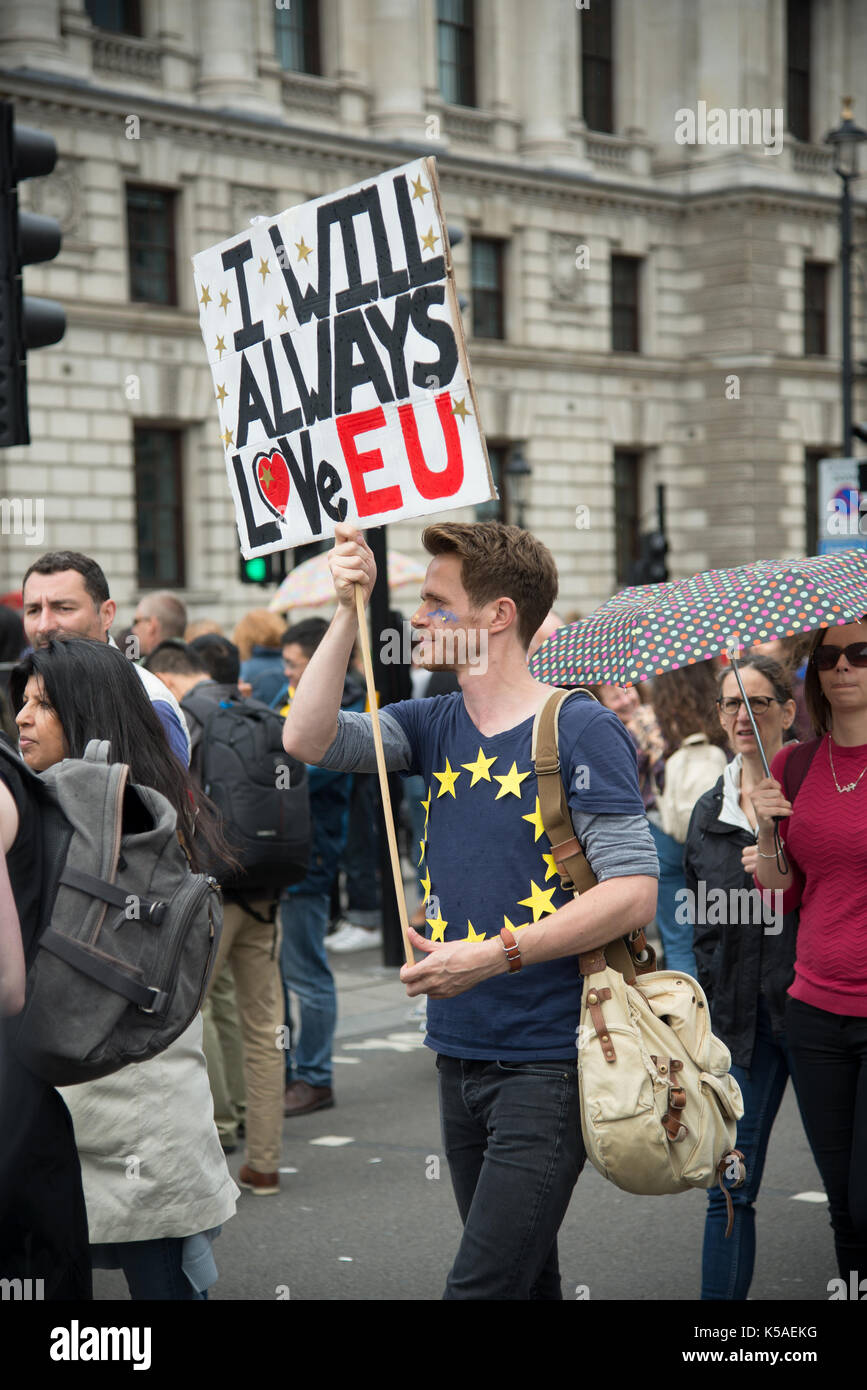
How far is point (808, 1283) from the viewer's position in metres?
5.18

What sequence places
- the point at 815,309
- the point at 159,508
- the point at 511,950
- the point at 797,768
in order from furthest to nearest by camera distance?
the point at 815,309, the point at 159,508, the point at 797,768, the point at 511,950

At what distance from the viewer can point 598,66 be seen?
113ft

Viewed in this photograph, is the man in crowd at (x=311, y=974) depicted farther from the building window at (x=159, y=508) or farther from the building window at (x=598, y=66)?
the building window at (x=598, y=66)

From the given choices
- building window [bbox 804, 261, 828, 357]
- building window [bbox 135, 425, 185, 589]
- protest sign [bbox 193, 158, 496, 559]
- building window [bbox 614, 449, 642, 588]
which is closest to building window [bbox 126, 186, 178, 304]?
building window [bbox 135, 425, 185, 589]

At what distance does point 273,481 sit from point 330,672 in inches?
27.5

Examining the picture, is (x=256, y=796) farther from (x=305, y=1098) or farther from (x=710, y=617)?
(x=710, y=617)

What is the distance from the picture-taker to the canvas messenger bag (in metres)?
3.16

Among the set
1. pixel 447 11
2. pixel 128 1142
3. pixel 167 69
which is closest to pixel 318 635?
pixel 128 1142

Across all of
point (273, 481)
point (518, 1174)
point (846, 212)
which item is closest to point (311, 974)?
point (273, 481)

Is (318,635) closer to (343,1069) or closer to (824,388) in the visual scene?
(343,1069)

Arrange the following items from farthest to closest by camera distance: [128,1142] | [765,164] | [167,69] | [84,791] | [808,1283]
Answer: [765,164]
[167,69]
[808,1283]
[128,1142]
[84,791]

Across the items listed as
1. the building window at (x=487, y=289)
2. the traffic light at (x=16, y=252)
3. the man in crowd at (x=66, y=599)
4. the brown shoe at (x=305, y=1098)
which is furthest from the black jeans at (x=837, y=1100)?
the building window at (x=487, y=289)

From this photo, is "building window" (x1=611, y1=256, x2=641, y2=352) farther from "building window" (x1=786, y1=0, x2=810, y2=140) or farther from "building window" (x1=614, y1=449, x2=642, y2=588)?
"building window" (x1=786, y1=0, x2=810, y2=140)

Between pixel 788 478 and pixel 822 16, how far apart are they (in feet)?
37.0
